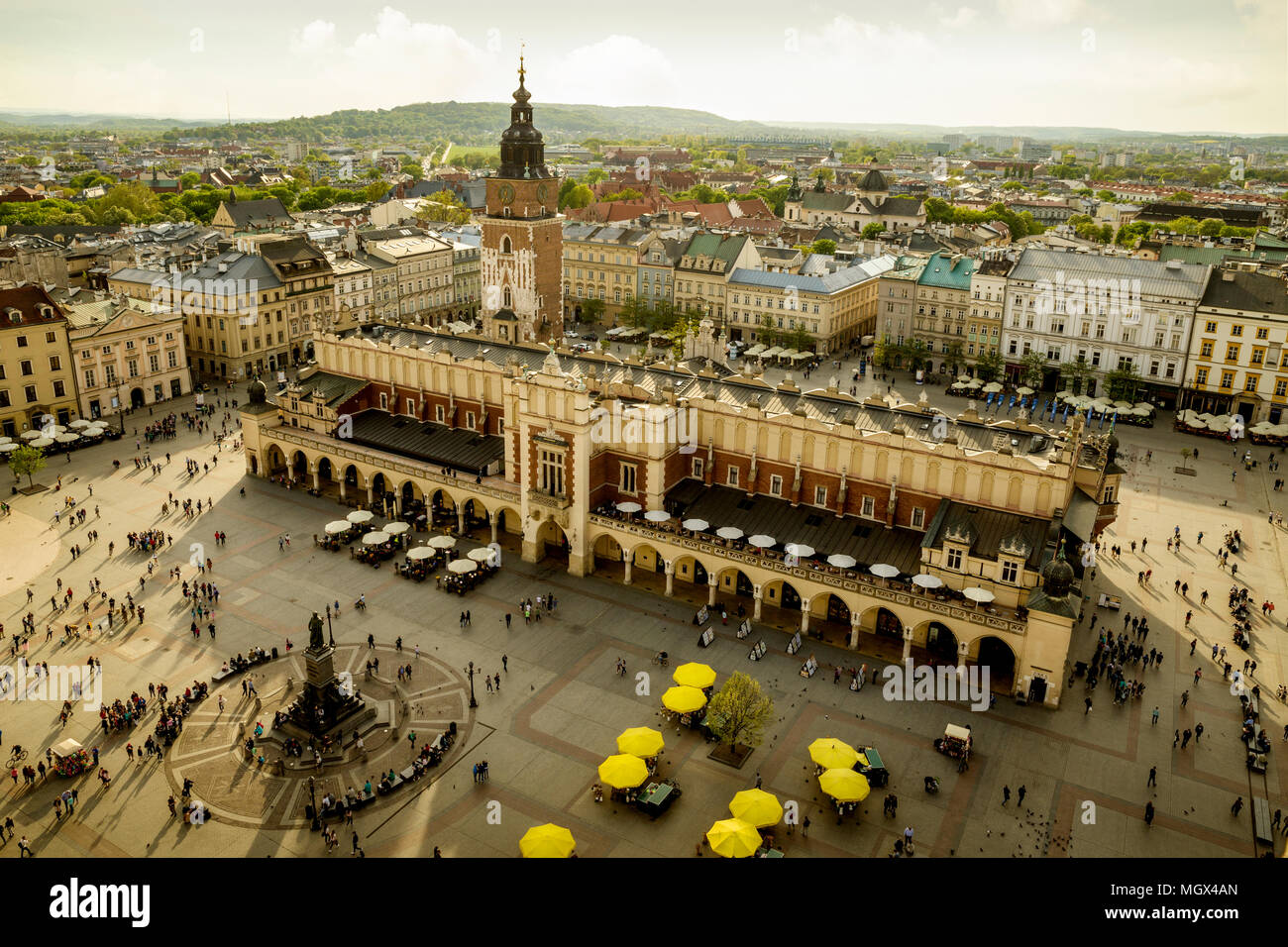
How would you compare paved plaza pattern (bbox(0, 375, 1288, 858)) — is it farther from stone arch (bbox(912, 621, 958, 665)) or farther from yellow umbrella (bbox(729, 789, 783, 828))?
stone arch (bbox(912, 621, 958, 665))

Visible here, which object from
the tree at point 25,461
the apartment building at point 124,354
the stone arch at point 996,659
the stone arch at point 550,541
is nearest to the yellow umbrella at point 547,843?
the stone arch at point 996,659

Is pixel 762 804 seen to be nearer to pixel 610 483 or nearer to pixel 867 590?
pixel 867 590

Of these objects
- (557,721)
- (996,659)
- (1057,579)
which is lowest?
(557,721)

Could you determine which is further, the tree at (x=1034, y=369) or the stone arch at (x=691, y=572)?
the tree at (x=1034, y=369)

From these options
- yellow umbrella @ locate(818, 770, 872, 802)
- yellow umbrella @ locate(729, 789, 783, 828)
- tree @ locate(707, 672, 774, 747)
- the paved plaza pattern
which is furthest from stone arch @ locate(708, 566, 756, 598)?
yellow umbrella @ locate(729, 789, 783, 828)

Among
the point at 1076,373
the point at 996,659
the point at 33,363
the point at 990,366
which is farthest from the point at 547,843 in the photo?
the point at 1076,373

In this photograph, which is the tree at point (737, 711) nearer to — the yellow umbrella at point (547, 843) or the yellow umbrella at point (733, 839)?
the yellow umbrella at point (733, 839)

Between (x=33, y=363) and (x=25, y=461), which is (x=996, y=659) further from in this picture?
(x=33, y=363)
